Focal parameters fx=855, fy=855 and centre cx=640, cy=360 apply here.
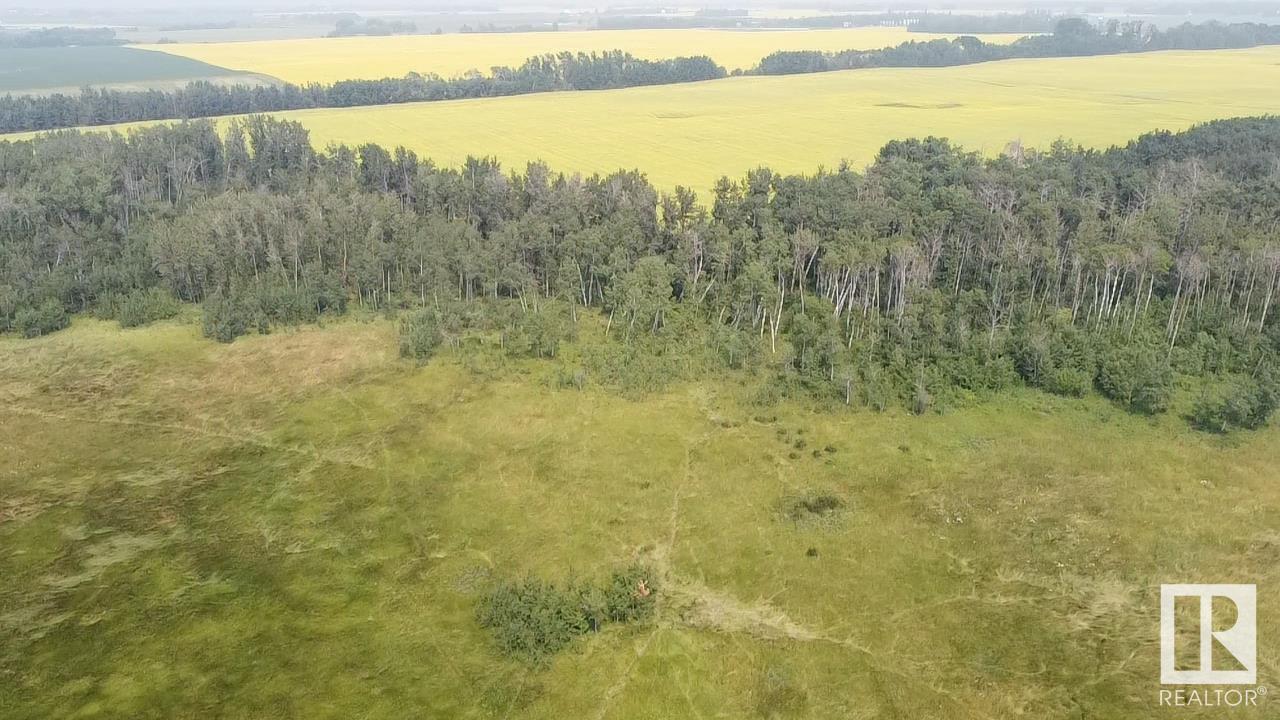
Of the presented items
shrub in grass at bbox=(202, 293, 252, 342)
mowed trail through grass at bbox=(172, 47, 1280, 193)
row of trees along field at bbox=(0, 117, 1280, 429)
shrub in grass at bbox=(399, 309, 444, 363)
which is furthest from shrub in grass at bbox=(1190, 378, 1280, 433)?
shrub in grass at bbox=(202, 293, 252, 342)

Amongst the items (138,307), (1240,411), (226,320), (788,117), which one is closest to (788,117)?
(788,117)

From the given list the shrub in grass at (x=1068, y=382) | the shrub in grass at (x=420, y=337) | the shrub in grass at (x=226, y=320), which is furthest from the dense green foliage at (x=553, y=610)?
the shrub in grass at (x=226, y=320)

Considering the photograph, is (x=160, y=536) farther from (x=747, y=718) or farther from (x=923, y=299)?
(x=923, y=299)

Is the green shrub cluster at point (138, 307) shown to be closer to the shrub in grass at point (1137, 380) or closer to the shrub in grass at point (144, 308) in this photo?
the shrub in grass at point (144, 308)

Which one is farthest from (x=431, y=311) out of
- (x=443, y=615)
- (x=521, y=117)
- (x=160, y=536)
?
(x=521, y=117)

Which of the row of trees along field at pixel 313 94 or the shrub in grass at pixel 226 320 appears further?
the row of trees along field at pixel 313 94

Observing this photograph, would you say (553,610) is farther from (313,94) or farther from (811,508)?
(313,94)

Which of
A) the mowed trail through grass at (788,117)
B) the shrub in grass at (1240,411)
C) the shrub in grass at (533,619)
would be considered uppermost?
the mowed trail through grass at (788,117)
